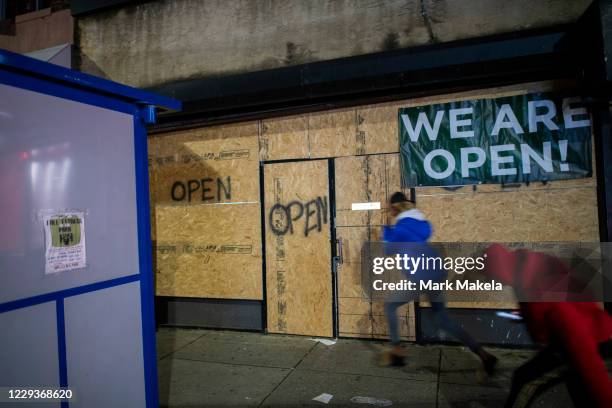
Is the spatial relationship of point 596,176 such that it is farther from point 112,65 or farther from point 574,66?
point 112,65

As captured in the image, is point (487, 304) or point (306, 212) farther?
point (306, 212)

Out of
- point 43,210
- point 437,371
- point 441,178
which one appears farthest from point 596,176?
point 43,210

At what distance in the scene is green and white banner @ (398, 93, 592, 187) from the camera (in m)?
5.02

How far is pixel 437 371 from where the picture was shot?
4.68 metres

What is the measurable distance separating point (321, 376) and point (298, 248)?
193cm

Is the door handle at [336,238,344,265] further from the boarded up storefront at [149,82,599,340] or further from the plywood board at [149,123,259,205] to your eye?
the plywood board at [149,123,259,205]

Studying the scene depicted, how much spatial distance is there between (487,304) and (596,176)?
6.57 feet

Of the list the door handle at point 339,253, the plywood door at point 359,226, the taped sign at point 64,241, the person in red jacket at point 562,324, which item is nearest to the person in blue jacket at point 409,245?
the plywood door at point 359,226

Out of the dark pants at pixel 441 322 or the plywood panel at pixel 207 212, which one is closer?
the dark pants at pixel 441 322

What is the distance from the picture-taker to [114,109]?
10.6ft

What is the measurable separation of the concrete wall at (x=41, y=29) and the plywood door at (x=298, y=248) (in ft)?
16.9

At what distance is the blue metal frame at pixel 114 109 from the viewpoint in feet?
8.48

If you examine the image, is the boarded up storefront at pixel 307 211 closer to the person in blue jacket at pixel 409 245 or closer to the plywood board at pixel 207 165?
the plywood board at pixel 207 165

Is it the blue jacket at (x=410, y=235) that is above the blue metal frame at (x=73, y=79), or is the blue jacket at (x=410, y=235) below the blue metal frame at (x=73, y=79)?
below
